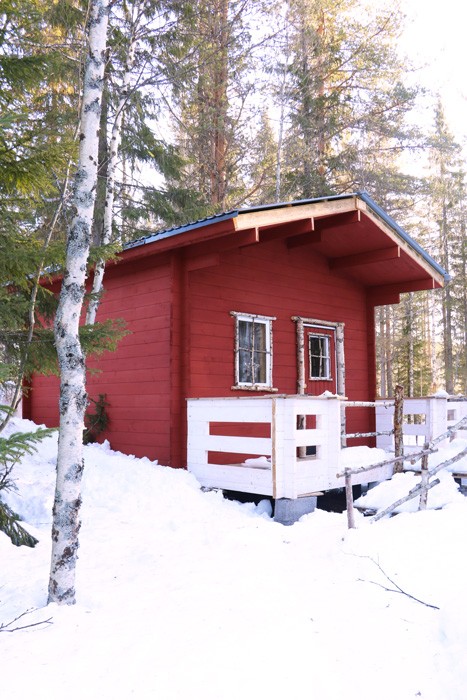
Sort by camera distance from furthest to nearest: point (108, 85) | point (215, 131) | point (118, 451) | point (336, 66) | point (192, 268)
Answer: point (336, 66) → point (215, 131) → point (108, 85) → point (118, 451) → point (192, 268)

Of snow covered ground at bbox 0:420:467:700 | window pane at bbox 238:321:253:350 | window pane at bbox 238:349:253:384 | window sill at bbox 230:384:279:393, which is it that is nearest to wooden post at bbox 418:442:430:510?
snow covered ground at bbox 0:420:467:700

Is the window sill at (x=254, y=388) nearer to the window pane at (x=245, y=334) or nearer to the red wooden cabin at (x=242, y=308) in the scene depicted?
the red wooden cabin at (x=242, y=308)

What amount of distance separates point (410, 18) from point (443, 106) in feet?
48.5

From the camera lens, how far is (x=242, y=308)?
10.2 metres

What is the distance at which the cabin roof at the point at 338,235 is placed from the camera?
27.4 ft

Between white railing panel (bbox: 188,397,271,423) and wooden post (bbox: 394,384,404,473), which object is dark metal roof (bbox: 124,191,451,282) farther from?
wooden post (bbox: 394,384,404,473)

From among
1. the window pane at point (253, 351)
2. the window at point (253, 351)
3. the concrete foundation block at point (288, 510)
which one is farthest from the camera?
the window pane at point (253, 351)

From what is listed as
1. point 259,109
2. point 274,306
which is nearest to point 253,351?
point 274,306

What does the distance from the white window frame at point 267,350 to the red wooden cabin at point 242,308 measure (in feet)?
0.08

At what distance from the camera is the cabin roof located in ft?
27.4

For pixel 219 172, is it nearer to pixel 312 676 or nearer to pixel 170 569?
pixel 170 569

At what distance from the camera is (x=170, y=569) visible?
17.4ft

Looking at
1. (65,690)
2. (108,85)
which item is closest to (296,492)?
(65,690)

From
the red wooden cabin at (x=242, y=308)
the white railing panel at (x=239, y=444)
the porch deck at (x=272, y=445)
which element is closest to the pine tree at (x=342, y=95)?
the red wooden cabin at (x=242, y=308)
